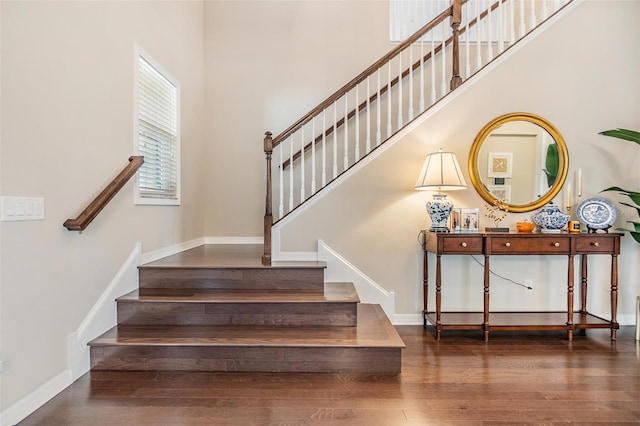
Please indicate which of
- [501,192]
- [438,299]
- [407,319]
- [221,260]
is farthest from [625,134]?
[221,260]

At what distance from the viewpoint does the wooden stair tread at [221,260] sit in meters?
3.10

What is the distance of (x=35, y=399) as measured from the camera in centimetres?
198

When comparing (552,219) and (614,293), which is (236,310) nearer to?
(552,219)

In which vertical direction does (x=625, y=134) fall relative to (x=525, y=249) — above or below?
above

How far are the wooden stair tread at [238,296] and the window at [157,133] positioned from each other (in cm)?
82

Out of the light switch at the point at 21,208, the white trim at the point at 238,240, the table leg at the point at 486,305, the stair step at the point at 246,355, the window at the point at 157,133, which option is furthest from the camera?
the white trim at the point at 238,240

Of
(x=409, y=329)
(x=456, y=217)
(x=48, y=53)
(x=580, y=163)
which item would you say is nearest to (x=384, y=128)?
(x=456, y=217)

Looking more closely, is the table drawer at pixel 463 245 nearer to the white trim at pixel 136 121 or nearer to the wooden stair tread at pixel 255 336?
the wooden stair tread at pixel 255 336

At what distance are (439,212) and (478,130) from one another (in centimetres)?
93

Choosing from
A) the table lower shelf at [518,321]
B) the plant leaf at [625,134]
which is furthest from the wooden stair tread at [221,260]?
the plant leaf at [625,134]

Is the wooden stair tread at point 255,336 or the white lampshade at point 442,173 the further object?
the white lampshade at point 442,173

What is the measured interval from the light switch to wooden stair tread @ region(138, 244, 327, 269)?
45.8 inches

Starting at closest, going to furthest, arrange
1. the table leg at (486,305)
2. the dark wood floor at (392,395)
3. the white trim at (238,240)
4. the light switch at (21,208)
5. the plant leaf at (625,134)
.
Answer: the light switch at (21,208)
the dark wood floor at (392,395)
the table leg at (486,305)
the plant leaf at (625,134)
the white trim at (238,240)

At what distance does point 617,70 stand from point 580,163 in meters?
0.94
